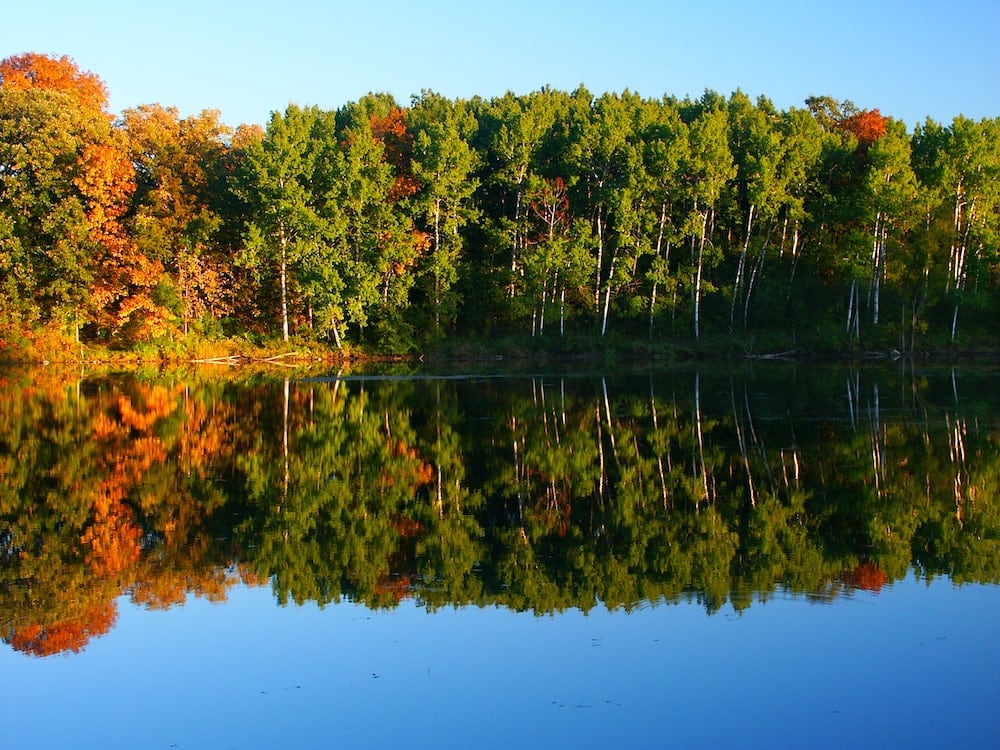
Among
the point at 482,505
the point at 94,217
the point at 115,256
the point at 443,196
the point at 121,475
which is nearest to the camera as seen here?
the point at 482,505

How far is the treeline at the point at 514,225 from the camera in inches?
1938

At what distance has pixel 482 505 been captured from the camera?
1461 centimetres

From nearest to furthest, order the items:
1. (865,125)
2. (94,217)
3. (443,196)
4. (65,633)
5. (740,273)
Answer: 1. (65,633)
2. (94,217)
3. (443,196)
4. (740,273)
5. (865,125)

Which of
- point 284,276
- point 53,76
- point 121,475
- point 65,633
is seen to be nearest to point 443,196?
point 284,276

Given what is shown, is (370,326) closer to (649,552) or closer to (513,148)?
(513,148)

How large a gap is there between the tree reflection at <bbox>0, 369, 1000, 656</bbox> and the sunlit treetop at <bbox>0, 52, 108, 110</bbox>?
35.8 metres

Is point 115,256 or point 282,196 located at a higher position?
point 282,196

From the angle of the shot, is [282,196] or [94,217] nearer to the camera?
[94,217]

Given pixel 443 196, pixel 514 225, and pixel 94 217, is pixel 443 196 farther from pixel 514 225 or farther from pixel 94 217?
pixel 94 217

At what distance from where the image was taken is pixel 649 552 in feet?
38.9

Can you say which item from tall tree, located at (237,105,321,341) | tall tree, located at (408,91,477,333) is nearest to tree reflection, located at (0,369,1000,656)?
tall tree, located at (237,105,321,341)

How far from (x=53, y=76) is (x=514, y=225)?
27185 mm

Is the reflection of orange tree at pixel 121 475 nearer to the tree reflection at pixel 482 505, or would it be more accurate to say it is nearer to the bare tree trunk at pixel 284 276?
the tree reflection at pixel 482 505

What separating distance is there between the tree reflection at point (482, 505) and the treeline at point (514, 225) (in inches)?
948
